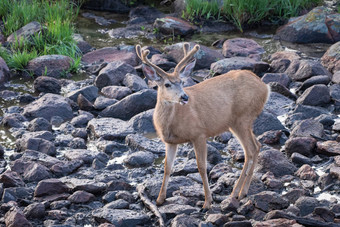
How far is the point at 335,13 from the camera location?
1538cm

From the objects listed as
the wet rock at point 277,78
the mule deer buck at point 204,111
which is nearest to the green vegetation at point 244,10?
the wet rock at point 277,78

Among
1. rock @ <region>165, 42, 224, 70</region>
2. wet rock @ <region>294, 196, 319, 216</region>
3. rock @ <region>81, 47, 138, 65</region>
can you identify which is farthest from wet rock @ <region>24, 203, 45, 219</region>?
rock @ <region>165, 42, 224, 70</region>

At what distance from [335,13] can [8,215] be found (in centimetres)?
1125

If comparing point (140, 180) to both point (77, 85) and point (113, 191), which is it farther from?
point (77, 85)

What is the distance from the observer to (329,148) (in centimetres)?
852

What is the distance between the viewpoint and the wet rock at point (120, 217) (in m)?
6.64

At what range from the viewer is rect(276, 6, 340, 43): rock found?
14.4m

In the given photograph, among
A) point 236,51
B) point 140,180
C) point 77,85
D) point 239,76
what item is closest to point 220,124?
point 239,76

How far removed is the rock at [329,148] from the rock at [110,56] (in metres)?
5.46

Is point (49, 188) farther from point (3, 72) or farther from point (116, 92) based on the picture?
point (3, 72)

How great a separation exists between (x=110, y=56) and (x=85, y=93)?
2.38 metres

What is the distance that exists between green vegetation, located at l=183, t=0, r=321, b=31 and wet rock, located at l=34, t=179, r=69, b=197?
29.6 feet

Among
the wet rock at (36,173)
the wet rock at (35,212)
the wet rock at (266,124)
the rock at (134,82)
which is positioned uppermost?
the wet rock at (35,212)

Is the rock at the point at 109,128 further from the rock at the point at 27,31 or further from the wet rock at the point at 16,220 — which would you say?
the rock at the point at 27,31
